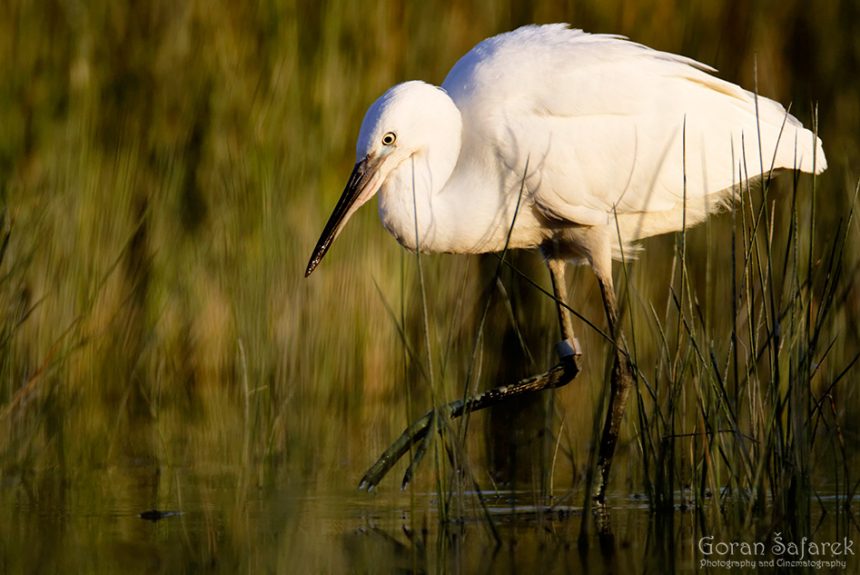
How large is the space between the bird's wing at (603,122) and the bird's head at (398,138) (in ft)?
0.44

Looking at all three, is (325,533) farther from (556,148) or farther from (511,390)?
(556,148)

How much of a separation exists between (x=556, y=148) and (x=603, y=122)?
235 millimetres

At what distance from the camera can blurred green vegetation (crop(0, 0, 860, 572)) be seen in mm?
5062

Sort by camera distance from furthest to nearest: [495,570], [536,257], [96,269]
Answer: [536,257]
[96,269]
[495,570]

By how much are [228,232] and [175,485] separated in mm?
1532

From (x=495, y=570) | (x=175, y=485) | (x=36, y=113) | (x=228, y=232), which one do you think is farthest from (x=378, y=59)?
(x=495, y=570)

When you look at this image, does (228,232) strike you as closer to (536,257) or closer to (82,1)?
(82,1)

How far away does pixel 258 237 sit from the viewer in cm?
575

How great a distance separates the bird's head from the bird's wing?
13 centimetres

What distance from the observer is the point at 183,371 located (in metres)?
5.83

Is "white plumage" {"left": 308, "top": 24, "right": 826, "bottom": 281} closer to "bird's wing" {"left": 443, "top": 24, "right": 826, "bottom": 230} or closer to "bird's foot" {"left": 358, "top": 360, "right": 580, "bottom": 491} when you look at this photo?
"bird's wing" {"left": 443, "top": 24, "right": 826, "bottom": 230}

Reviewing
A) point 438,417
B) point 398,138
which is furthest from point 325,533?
point 398,138

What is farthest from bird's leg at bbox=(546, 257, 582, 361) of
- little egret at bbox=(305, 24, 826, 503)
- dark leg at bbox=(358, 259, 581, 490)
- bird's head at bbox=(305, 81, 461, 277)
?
bird's head at bbox=(305, 81, 461, 277)

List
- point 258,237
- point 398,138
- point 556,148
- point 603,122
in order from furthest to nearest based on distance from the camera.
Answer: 1. point 258,237
2. point 603,122
3. point 556,148
4. point 398,138
